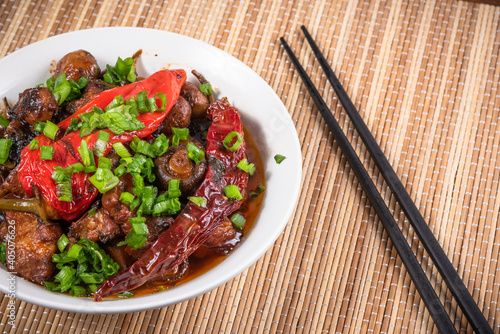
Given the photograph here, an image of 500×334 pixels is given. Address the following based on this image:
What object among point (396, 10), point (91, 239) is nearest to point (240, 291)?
point (91, 239)

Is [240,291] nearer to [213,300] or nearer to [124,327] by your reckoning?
[213,300]

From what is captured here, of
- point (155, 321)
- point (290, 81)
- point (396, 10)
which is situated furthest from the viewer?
point (396, 10)

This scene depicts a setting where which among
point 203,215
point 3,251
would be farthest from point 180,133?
point 3,251

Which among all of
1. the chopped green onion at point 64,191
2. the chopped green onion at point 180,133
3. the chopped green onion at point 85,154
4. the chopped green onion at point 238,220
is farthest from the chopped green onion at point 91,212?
the chopped green onion at point 238,220

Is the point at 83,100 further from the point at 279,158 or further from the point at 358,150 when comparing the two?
the point at 358,150

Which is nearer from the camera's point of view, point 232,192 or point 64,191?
point 64,191

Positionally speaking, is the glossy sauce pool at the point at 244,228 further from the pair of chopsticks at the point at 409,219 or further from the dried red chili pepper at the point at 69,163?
the pair of chopsticks at the point at 409,219

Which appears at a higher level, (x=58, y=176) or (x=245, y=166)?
(x=245, y=166)
